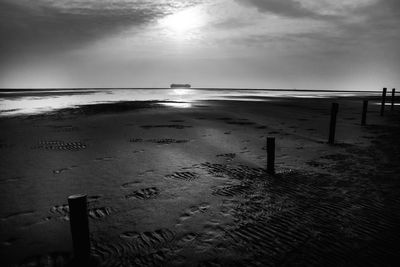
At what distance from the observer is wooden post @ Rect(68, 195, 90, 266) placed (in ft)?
11.7

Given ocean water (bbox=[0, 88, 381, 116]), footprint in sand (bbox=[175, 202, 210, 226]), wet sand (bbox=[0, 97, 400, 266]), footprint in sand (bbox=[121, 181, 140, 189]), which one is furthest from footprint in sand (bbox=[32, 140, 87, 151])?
ocean water (bbox=[0, 88, 381, 116])

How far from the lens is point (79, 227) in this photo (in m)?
3.73

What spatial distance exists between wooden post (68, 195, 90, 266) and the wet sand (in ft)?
0.89

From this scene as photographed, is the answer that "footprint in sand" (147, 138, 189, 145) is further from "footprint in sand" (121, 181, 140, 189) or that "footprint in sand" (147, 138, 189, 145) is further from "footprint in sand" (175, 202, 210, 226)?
"footprint in sand" (175, 202, 210, 226)

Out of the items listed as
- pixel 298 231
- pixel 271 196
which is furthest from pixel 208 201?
pixel 298 231

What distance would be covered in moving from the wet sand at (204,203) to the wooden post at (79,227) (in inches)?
10.7

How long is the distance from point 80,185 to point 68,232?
8.09 ft

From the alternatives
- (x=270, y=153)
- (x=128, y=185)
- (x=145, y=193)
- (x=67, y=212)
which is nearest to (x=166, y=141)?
(x=128, y=185)

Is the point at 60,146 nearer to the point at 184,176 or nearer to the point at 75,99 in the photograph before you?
the point at 184,176

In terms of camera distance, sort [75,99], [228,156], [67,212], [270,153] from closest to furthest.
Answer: [67,212]
[270,153]
[228,156]
[75,99]

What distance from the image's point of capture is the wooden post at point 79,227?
357 centimetres

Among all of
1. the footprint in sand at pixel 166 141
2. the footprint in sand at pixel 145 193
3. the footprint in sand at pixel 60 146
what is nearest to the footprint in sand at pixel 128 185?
the footprint in sand at pixel 145 193

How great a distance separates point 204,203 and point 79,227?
9.46ft

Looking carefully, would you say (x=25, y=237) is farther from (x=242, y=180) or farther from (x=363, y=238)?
(x=363, y=238)
